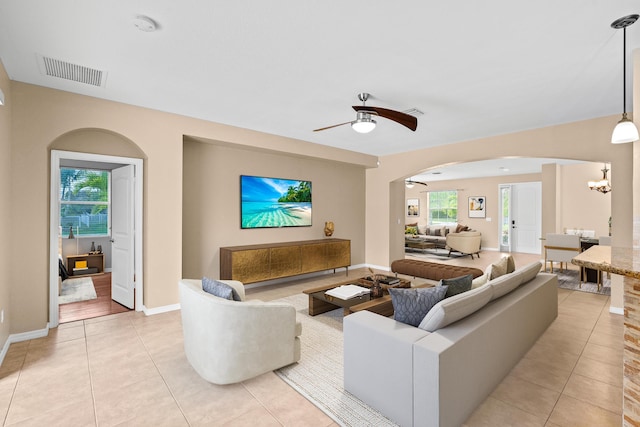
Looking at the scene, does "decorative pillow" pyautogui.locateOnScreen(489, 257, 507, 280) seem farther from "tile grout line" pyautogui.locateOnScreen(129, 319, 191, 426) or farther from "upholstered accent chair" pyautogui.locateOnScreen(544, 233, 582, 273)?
"upholstered accent chair" pyautogui.locateOnScreen(544, 233, 582, 273)

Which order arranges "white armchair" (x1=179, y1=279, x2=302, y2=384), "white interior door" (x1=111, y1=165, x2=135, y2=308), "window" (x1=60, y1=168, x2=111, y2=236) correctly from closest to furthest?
"white armchair" (x1=179, y1=279, x2=302, y2=384) → "white interior door" (x1=111, y1=165, x2=135, y2=308) → "window" (x1=60, y1=168, x2=111, y2=236)

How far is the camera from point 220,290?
8.04ft

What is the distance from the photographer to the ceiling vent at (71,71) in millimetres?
2765

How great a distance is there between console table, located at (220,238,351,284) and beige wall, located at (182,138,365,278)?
10.4 inches

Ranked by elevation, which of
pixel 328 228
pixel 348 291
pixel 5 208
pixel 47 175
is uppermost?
pixel 47 175

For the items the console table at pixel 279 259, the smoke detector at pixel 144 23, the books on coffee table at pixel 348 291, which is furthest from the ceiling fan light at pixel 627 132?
the console table at pixel 279 259

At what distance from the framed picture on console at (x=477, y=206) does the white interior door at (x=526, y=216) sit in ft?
2.74

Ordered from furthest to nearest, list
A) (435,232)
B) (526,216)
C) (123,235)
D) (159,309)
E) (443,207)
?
1. (443,207)
2. (435,232)
3. (526,216)
4. (123,235)
5. (159,309)

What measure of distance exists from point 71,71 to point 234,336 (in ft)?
9.54

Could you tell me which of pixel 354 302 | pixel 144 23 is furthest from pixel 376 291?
pixel 144 23

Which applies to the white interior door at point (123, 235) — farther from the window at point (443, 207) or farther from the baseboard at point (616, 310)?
the window at point (443, 207)

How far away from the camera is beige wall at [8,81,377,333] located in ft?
10.4

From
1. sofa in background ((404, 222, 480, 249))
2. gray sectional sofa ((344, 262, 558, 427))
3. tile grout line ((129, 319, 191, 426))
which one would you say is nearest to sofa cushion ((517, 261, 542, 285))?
gray sectional sofa ((344, 262, 558, 427))

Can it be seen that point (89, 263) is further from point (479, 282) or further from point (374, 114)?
point (479, 282)
